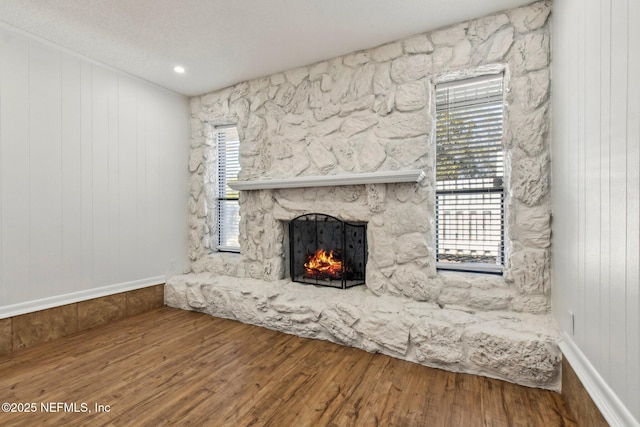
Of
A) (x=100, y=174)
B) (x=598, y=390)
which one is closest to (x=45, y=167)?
(x=100, y=174)

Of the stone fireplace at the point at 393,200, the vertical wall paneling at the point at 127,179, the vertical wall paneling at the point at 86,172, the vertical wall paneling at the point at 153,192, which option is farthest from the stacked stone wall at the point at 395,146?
the vertical wall paneling at the point at 86,172

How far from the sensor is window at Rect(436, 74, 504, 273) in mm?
2289

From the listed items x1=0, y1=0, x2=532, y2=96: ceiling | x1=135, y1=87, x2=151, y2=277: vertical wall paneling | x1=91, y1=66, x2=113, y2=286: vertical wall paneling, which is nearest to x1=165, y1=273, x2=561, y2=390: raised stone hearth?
x1=135, y1=87, x2=151, y2=277: vertical wall paneling

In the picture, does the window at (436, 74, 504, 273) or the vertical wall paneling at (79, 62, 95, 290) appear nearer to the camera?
the window at (436, 74, 504, 273)

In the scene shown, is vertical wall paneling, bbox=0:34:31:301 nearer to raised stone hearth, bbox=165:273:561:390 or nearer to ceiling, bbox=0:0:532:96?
ceiling, bbox=0:0:532:96

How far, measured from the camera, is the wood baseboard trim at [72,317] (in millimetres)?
2322

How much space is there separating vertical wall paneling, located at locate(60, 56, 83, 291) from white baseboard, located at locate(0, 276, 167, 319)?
9 cm

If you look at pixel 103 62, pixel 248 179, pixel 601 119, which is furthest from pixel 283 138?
pixel 601 119

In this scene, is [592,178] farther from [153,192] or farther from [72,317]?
[72,317]

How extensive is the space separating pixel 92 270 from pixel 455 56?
375cm

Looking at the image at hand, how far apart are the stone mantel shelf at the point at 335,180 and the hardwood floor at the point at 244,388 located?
138 cm

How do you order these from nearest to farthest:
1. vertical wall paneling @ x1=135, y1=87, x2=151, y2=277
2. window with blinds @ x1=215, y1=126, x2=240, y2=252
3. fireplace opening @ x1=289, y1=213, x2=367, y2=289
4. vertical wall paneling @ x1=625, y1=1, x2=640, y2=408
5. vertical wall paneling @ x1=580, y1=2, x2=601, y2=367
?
1. vertical wall paneling @ x1=625, y1=1, x2=640, y2=408
2. vertical wall paneling @ x1=580, y1=2, x2=601, y2=367
3. fireplace opening @ x1=289, y1=213, x2=367, y2=289
4. vertical wall paneling @ x1=135, y1=87, x2=151, y2=277
5. window with blinds @ x1=215, y1=126, x2=240, y2=252

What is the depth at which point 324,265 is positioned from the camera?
120 inches

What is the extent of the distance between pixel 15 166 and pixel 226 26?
79.6 inches
